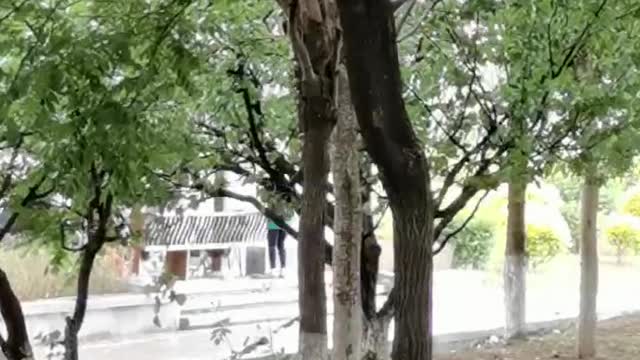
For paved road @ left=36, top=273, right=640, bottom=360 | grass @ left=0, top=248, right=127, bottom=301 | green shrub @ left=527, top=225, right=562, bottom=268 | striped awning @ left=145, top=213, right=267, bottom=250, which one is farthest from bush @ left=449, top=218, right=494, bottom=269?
grass @ left=0, top=248, right=127, bottom=301

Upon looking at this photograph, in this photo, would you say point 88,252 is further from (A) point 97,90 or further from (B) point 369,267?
(B) point 369,267

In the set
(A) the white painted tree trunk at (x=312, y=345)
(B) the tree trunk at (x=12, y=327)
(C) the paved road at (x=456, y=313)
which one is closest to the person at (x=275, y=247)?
(C) the paved road at (x=456, y=313)

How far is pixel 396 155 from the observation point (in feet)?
5.49

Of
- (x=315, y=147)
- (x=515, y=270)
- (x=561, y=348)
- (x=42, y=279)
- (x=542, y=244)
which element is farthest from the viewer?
(x=542, y=244)

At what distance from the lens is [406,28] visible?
3482 mm

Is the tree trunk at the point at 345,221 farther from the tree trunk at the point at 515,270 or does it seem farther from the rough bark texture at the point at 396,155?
the tree trunk at the point at 515,270

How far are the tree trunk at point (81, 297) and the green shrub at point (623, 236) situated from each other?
6.59 m

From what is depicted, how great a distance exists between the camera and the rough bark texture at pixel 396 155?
62.8 inches

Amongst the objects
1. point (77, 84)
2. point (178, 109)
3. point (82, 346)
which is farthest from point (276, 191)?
point (82, 346)

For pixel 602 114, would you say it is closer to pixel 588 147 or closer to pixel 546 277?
pixel 588 147

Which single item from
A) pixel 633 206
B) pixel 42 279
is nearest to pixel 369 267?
pixel 42 279

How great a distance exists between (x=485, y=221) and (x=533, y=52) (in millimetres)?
4921

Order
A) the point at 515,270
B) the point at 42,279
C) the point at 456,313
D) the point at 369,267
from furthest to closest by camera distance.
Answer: the point at 456,313 < the point at 515,270 < the point at 42,279 < the point at 369,267

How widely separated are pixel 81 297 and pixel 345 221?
82cm
